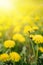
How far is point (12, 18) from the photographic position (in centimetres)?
188

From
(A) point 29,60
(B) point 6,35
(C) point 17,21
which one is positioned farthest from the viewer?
(C) point 17,21

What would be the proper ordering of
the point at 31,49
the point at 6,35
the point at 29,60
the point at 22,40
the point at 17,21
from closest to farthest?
1. the point at 29,60
2. the point at 31,49
3. the point at 22,40
4. the point at 6,35
5. the point at 17,21

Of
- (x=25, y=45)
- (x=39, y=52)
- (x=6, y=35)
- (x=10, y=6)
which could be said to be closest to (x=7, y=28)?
(x=6, y=35)

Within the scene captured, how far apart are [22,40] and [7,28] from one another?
290 mm

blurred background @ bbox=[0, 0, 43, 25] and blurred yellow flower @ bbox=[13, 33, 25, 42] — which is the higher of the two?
blurred background @ bbox=[0, 0, 43, 25]

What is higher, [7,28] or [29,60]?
[7,28]

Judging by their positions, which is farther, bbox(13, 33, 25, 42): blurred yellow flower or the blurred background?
the blurred background

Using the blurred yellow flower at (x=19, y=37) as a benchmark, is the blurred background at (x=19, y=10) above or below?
above

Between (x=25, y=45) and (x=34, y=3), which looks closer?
(x=25, y=45)

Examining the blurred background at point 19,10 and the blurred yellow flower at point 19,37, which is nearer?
the blurred yellow flower at point 19,37

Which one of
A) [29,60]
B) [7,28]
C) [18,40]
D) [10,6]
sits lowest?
[29,60]

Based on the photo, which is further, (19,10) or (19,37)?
(19,10)

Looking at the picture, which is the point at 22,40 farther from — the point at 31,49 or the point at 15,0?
the point at 15,0

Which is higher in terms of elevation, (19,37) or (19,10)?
(19,10)
